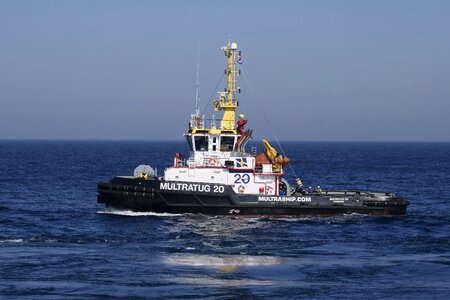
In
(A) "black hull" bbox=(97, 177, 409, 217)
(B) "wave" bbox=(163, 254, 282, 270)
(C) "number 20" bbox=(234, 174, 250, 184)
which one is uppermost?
(C) "number 20" bbox=(234, 174, 250, 184)

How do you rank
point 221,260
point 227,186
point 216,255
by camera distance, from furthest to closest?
1. point 227,186
2. point 216,255
3. point 221,260

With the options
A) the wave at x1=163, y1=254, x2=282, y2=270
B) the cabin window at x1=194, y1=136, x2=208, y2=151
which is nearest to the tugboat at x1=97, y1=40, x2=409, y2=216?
the cabin window at x1=194, y1=136, x2=208, y2=151

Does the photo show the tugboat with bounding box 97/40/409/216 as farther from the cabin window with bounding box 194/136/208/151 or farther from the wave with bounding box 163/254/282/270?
the wave with bounding box 163/254/282/270

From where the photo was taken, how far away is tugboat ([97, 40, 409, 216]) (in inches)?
1747

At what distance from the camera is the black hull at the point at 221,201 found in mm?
44312

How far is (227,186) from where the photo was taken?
44312 millimetres

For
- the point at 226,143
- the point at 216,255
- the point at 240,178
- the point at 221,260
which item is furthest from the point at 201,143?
the point at 221,260

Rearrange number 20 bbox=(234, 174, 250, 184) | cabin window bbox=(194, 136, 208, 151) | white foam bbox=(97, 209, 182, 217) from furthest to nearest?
cabin window bbox=(194, 136, 208, 151) → number 20 bbox=(234, 174, 250, 184) → white foam bbox=(97, 209, 182, 217)

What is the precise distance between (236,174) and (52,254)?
14.2 metres

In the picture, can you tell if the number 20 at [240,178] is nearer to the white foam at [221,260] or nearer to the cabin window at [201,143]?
the cabin window at [201,143]

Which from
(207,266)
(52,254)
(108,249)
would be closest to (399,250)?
(207,266)

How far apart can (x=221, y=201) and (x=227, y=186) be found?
2.75 feet

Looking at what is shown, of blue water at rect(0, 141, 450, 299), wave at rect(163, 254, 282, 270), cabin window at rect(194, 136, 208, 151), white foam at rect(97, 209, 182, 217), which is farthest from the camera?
cabin window at rect(194, 136, 208, 151)

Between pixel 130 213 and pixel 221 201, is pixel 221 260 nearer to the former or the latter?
pixel 221 201
